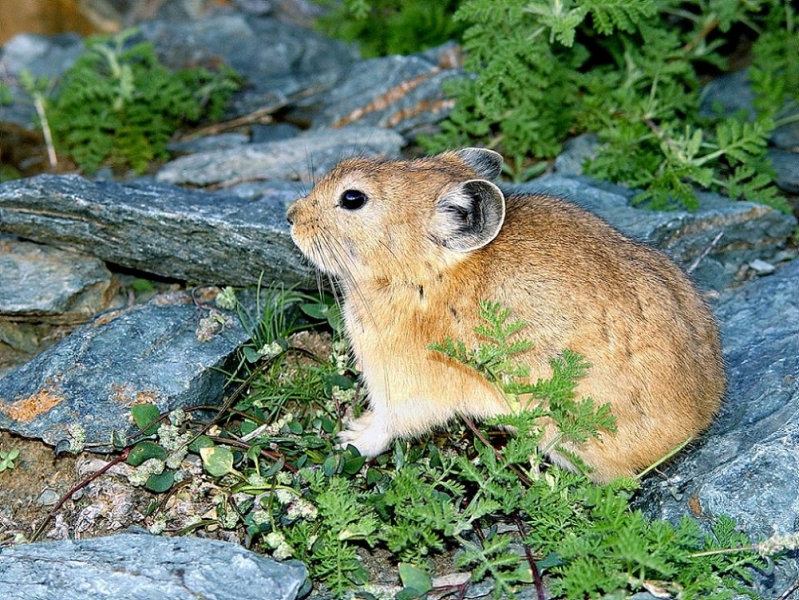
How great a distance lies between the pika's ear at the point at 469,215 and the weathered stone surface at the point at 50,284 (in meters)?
2.79

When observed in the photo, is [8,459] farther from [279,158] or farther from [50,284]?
[279,158]

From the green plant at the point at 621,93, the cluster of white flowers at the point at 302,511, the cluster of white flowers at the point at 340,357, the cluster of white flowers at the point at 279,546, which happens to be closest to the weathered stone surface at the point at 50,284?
the cluster of white flowers at the point at 340,357

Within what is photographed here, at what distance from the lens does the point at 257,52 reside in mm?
12023

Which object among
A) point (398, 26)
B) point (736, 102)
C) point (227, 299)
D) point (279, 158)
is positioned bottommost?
point (227, 299)

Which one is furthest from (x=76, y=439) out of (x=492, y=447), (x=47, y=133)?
(x=47, y=133)

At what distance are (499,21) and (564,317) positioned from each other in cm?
337

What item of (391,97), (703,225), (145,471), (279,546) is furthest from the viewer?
(391,97)

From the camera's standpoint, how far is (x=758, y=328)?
24.1 feet

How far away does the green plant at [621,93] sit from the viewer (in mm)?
8312

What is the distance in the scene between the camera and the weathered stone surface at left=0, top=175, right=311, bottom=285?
7.46m

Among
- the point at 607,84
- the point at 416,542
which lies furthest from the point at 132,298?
the point at 607,84

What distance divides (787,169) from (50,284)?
606 cm

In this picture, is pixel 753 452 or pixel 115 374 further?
pixel 115 374

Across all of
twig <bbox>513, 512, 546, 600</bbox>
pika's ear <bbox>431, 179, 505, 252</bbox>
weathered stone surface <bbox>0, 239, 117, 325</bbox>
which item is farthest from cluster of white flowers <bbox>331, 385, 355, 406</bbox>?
weathered stone surface <bbox>0, 239, 117, 325</bbox>
